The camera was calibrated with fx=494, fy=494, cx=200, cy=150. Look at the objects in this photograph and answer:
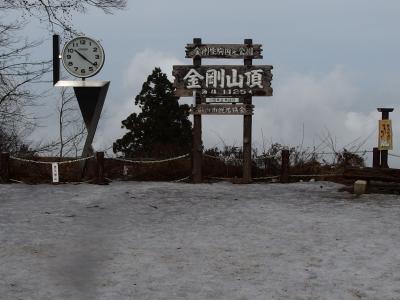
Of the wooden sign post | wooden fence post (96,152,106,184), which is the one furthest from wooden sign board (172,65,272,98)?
wooden fence post (96,152,106,184)

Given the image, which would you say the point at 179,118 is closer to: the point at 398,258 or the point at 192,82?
the point at 192,82

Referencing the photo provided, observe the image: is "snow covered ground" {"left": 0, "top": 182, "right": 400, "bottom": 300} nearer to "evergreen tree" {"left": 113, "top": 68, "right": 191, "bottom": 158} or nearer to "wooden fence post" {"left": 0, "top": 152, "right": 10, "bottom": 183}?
"wooden fence post" {"left": 0, "top": 152, "right": 10, "bottom": 183}

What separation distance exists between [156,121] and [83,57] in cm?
1700

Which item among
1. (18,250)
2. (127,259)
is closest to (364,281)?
(127,259)

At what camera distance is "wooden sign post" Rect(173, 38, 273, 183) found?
46.9 ft

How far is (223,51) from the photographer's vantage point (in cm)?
1422

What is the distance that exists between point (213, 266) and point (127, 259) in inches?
49.4

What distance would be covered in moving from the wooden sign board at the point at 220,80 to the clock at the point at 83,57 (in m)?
2.23

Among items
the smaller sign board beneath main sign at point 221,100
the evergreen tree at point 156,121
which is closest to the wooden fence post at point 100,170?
the smaller sign board beneath main sign at point 221,100

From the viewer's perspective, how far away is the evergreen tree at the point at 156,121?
31.0m

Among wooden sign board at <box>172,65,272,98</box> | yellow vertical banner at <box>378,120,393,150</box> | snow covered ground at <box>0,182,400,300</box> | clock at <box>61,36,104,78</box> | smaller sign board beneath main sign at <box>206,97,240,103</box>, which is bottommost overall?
snow covered ground at <box>0,182,400,300</box>

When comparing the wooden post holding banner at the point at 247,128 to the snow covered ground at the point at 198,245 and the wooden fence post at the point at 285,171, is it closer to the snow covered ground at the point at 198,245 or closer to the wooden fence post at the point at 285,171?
the wooden fence post at the point at 285,171

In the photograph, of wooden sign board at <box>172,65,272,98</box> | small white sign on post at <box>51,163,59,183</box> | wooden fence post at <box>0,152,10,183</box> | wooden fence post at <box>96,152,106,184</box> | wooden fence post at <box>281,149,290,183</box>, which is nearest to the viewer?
wooden fence post at <box>96,152,106,184</box>

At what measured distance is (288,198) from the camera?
11719 mm
